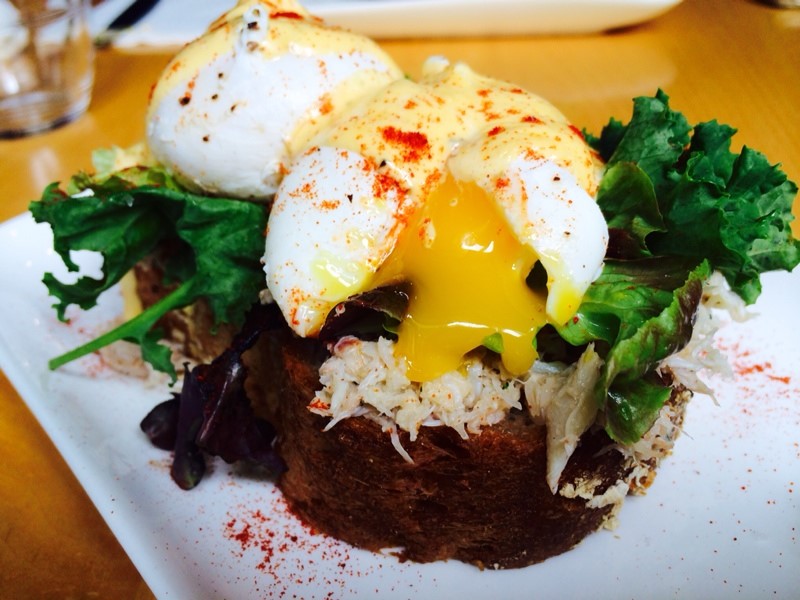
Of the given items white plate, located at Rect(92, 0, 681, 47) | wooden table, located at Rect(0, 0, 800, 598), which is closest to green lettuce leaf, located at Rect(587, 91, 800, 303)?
wooden table, located at Rect(0, 0, 800, 598)

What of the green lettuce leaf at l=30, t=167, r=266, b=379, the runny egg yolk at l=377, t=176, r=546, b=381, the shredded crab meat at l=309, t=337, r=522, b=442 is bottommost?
the green lettuce leaf at l=30, t=167, r=266, b=379

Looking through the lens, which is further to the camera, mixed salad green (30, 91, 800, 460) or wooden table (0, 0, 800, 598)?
wooden table (0, 0, 800, 598)

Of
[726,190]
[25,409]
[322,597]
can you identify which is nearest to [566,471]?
[322,597]

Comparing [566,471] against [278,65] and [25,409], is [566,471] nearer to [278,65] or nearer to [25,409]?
[278,65]

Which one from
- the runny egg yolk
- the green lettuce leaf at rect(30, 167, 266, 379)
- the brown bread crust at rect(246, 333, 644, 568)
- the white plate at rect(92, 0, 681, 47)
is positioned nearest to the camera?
the runny egg yolk

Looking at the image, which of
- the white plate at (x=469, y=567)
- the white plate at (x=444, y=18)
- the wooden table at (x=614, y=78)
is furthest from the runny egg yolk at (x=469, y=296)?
the white plate at (x=444, y=18)

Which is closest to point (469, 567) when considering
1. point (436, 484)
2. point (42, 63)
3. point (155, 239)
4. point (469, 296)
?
point (436, 484)

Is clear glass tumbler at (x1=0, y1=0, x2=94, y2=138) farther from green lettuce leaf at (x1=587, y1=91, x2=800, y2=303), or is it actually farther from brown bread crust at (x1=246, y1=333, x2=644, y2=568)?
green lettuce leaf at (x1=587, y1=91, x2=800, y2=303)
